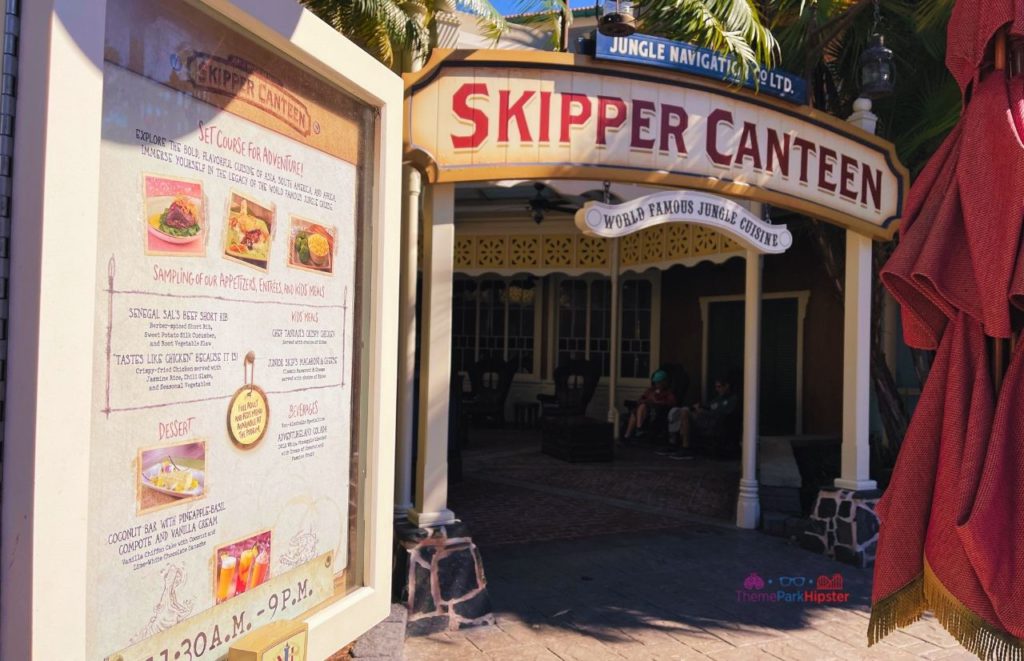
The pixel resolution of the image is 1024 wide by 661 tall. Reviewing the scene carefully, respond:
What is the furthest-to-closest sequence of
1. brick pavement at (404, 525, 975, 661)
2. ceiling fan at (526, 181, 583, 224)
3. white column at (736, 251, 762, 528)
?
ceiling fan at (526, 181, 583, 224) < white column at (736, 251, 762, 528) < brick pavement at (404, 525, 975, 661)

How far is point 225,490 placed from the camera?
1949mm

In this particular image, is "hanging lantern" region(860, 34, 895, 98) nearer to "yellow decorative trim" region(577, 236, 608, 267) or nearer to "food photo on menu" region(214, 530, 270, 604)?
"food photo on menu" region(214, 530, 270, 604)

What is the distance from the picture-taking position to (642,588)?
5289 millimetres

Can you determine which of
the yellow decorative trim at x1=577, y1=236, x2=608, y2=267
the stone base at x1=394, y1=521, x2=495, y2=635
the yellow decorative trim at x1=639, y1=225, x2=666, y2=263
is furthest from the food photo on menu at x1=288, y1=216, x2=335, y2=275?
the yellow decorative trim at x1=577, y1=236, x2=608, y2=267

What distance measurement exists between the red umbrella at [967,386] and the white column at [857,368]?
3743 millimetres

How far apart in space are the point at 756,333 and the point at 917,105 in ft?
11.3

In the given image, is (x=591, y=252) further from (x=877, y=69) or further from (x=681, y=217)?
(x=681, y=217)

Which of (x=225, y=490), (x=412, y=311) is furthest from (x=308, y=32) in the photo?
(x=412, y=311)

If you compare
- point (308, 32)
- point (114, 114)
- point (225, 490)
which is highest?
point (308, 32)

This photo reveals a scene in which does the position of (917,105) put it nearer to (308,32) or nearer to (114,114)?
(308,32)

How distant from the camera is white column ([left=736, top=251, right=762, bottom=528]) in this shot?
688 centimetres

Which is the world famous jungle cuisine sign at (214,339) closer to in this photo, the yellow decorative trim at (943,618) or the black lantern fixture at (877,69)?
the yellow decorative trim at (943,618)

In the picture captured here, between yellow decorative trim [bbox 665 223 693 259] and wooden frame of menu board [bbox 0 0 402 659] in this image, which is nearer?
wooden frame of menu board [bbox 0 0 402 659]

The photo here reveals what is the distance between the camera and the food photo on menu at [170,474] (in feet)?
5.63
